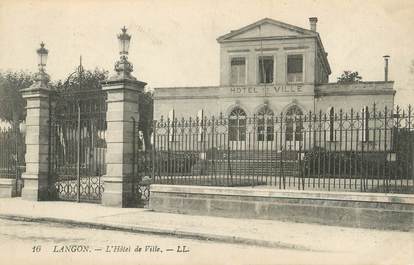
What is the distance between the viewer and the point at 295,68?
36.1 metres

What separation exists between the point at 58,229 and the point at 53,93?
6.34 m

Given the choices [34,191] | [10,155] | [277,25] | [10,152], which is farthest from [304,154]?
[277,25]

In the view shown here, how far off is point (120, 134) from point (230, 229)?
4.73 metres

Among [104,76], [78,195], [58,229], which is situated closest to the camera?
[58,229]

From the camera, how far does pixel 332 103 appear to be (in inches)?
1391

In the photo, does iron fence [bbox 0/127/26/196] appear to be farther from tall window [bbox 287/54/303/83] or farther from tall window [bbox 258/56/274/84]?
tall window [bbox 287/54/303/83]

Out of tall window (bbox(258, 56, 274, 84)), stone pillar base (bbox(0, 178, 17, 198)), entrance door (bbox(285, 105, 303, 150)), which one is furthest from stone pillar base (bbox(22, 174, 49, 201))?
tall window (bbox(258, 56, 274, 84))

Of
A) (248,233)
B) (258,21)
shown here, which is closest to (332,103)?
(258,21)

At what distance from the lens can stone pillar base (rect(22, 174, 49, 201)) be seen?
15.5 m

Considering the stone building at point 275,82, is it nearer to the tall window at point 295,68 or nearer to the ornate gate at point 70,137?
the tall window at point 295,68

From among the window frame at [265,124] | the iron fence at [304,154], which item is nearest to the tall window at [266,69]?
the window frame at [265,124]

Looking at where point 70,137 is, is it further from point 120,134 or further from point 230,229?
point 230,229

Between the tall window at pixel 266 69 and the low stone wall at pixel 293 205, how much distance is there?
24.6 m

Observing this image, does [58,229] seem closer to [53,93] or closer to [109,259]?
[109,259]
